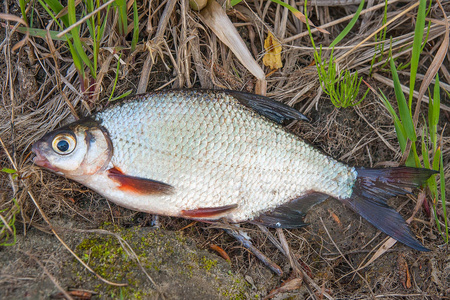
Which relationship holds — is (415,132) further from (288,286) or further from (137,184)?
(137,184)

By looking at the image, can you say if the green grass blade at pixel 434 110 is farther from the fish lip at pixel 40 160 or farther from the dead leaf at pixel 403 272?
the fish lip at pixel 40 160

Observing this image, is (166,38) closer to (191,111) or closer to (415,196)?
(191,111)

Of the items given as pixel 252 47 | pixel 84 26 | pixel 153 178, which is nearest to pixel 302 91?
pixel 252 47

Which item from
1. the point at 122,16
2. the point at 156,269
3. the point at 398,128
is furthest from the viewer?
the point at 398,128

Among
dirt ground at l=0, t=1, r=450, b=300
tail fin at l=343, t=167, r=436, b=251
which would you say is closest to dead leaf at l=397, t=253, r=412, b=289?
dirt ground at l=0, t=1, r=450, b=300

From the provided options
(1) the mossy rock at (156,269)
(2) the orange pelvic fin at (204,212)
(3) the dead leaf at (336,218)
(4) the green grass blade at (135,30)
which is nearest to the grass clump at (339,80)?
(3) the dead leaf at (336,218)

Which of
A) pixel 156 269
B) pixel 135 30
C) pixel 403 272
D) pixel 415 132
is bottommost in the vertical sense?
pixel 403 272

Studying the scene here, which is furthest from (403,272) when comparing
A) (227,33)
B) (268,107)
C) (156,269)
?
(227,33)
